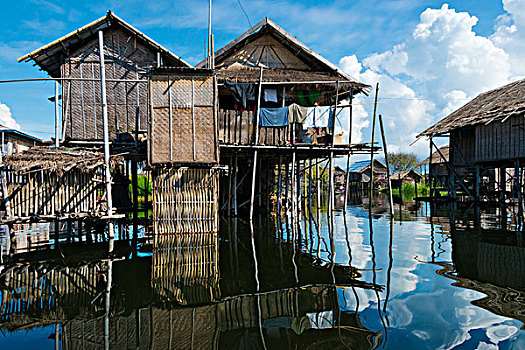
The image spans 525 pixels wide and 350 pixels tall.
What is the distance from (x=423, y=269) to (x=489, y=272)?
1.12 meters

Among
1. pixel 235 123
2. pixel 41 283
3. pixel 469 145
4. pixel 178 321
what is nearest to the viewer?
pixel 178 321

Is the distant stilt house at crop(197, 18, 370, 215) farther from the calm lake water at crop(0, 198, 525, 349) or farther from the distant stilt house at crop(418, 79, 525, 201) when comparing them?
the distant stilt house at crop(418, 79, 525, 201)

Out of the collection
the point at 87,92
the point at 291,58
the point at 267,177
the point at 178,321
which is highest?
the point at 291,58

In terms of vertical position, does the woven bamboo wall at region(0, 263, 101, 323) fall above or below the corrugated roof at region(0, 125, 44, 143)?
below

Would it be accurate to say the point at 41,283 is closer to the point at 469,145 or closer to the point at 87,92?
the point at 87,92

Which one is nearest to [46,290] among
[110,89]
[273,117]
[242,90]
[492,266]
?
[492,266]

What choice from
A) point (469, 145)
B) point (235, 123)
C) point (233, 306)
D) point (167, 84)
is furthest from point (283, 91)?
point (469, 145)

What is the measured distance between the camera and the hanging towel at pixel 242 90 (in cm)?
1354

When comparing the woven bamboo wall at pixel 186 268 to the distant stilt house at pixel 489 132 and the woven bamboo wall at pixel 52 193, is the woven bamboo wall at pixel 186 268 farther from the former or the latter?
the distant stilt house at pixel 489 132

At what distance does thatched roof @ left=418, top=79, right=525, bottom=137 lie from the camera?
16.9m

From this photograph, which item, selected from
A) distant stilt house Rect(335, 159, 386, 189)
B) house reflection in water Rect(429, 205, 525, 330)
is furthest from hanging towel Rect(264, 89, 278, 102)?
distant stilt house Rect(335, 159, 386, 189)

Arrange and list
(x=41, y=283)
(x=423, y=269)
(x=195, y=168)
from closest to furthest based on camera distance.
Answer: (x=41, y=283) → (x=423, y=269) → (x=195, y=168)

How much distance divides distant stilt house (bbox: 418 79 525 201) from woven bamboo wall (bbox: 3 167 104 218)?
16.2 meters

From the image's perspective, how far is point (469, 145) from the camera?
69.4 feet
